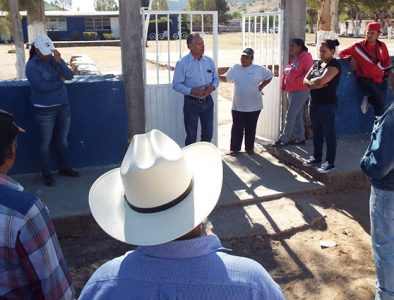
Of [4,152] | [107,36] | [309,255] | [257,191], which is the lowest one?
[309,255]

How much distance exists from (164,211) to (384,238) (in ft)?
6.13

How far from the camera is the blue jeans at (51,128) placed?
5328 mm

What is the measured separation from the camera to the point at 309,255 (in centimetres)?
434

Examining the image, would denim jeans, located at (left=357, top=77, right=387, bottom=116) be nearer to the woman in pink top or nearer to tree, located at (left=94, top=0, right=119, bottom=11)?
the woman in pink top

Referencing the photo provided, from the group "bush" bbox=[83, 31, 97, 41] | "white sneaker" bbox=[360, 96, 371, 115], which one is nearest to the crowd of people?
"white sneaker" bbox=[360, 96, 371, 115]

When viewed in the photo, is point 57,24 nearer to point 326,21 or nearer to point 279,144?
point 326,21

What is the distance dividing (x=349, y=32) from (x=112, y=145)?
50.0 m

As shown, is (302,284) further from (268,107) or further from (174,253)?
(268,107)

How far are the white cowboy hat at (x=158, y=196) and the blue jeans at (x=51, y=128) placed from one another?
3966 millimetres

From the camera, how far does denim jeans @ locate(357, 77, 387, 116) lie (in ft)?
23.5

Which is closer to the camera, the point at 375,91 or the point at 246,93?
the point at 246,93

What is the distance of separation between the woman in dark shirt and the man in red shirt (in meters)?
1.39

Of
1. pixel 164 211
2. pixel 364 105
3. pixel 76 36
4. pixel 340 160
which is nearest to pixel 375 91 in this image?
pixel 364 105

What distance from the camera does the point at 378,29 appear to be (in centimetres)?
673
